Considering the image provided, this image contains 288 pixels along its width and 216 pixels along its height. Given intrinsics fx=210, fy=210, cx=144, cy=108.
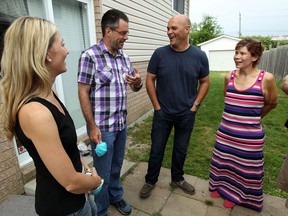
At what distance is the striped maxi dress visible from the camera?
2295 millimetres

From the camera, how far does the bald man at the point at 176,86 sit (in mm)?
2482

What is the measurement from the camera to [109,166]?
6.91 feet

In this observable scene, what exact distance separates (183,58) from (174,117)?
0.72m

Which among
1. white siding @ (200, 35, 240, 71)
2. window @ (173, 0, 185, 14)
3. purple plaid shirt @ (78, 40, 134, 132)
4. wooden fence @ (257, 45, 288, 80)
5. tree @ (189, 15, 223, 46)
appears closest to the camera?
purple plaid shirt @ (78, 40, 134, 132)

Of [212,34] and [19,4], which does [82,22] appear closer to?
[19,4]

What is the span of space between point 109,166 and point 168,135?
964 mm

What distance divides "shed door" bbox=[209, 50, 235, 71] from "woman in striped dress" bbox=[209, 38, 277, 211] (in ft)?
92.2

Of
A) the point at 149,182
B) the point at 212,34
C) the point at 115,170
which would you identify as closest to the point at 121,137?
the point at 115,170

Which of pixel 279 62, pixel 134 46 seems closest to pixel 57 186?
pixel 134 46

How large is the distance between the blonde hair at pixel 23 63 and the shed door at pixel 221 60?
98.2ft

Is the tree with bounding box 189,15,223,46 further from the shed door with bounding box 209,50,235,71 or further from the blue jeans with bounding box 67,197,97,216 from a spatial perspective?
the blue jeans with bounding box 67,197,97,216

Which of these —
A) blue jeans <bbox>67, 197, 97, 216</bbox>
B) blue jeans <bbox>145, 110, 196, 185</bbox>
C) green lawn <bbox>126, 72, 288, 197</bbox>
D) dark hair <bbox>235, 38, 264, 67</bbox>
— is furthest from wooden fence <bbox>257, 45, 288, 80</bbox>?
blue jeans <bbox>67, 197, 97, 216</bbox>

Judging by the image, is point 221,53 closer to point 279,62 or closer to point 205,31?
point 205,31

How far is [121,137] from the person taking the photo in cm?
228
